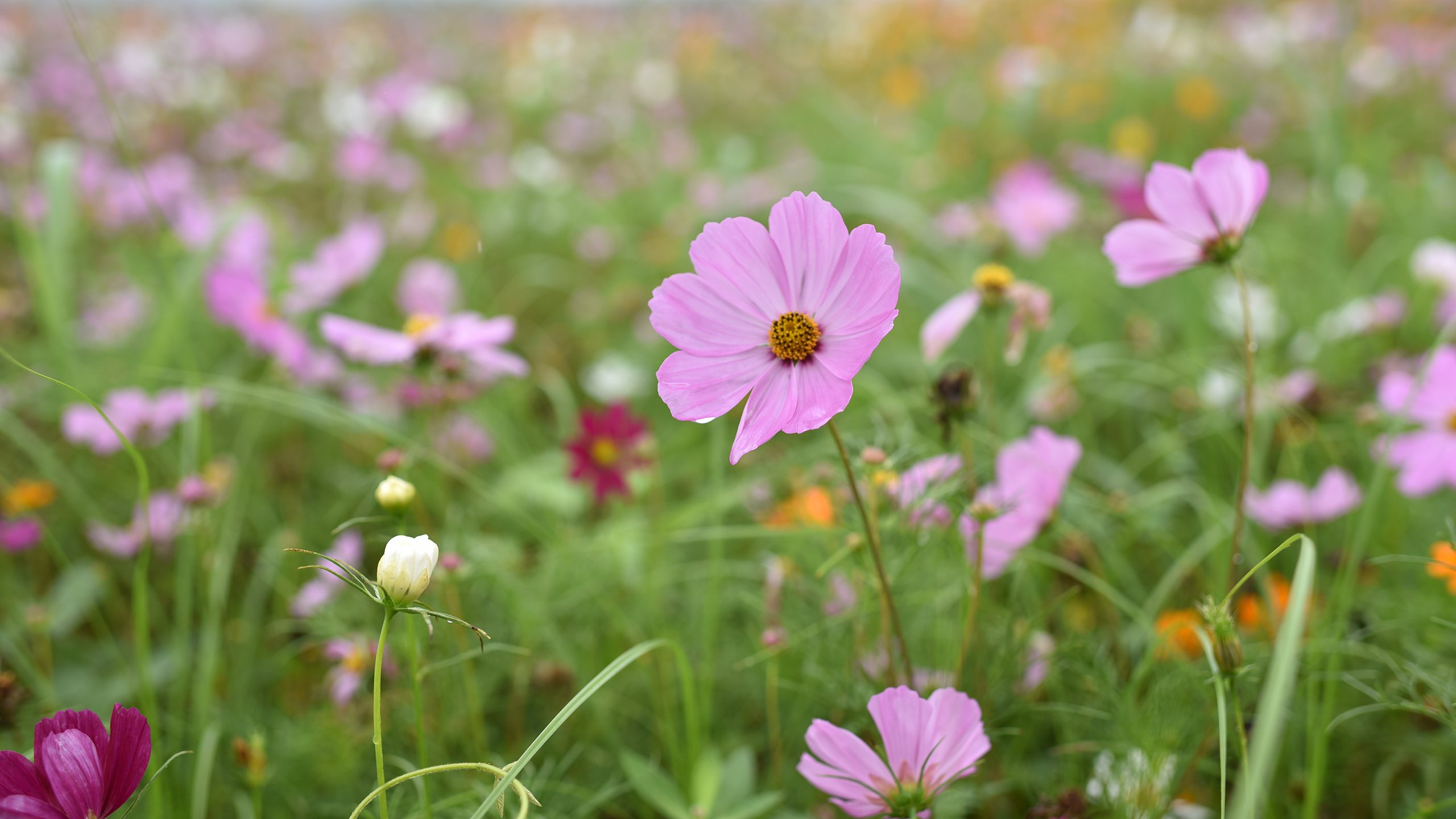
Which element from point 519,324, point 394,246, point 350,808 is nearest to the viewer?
point 350,808

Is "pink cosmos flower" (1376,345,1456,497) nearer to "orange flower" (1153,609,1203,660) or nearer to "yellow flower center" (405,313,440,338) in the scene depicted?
"orange flower" (1153,609,1203,660)

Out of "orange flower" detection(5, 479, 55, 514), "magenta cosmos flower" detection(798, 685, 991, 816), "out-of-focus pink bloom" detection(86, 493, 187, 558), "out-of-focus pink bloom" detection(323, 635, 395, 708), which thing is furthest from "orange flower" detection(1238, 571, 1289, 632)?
"orange flower" detection(5, 479, 55, 514)

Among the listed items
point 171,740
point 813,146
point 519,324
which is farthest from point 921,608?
point 813,146

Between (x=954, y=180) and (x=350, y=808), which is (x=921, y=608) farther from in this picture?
(x=954, y=180)

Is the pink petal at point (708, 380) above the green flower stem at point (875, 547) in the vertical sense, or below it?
above

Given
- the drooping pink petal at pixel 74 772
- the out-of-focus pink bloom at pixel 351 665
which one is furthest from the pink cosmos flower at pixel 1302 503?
the drooping pink petal at pixel 74 772

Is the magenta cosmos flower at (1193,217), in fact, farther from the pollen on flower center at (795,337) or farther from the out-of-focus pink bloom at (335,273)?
the out-of-focus pink bloom at (335,273)
